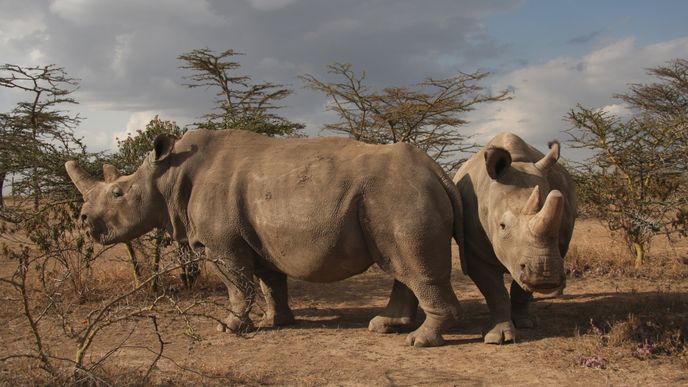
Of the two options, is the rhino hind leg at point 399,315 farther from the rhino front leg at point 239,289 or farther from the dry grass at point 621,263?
the dry grass at point 621,263

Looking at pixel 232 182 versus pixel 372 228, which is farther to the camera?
pixel 232 182

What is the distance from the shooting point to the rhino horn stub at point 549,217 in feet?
16.6

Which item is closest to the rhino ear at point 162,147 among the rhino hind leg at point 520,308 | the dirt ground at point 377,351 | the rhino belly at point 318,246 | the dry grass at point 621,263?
the rhino belly at point 318,246

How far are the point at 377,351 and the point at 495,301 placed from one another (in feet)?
4.22

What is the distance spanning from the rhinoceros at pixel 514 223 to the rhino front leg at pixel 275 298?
220 centimetres

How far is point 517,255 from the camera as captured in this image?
17.8 ft

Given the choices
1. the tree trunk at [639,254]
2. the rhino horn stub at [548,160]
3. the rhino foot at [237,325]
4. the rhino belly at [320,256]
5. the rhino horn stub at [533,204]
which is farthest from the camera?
the tree trunk at [639,254]

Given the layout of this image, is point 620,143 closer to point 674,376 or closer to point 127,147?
point 674,376

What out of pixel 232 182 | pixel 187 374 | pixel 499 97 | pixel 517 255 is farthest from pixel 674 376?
pixel 499 97

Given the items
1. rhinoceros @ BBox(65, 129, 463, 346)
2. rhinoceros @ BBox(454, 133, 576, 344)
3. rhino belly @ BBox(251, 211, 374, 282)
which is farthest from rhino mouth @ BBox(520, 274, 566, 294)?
rhino belly @ BBox(251, 211, 374, 282)

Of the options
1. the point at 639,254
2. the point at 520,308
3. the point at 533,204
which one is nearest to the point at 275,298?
the point at 520,308

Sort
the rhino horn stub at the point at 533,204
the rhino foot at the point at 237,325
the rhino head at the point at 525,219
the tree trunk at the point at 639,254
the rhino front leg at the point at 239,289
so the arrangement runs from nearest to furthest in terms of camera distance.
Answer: the rhino head at the point at 525,219
the rhino horn stub at the point at 533,204
the rhino front leg at the point at 239,289
the rhino foot at the point at 237,325
the tree trunk at the point at 639,254

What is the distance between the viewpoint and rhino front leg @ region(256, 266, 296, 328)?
288 inches

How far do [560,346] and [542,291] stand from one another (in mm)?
926
